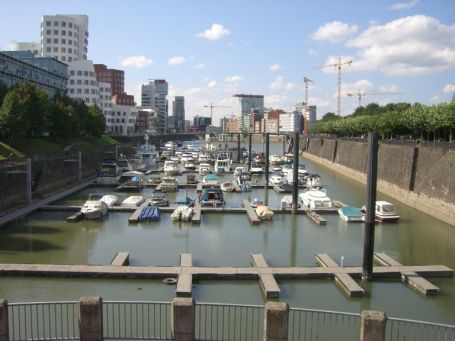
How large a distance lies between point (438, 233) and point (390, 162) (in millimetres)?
23346

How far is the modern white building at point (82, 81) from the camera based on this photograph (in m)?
120

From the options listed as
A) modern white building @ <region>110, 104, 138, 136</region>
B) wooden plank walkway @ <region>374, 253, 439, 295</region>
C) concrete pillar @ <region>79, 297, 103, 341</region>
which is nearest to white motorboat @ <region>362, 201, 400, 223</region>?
wooden plank walkway @ <region>374, 253, 439, 295</region>

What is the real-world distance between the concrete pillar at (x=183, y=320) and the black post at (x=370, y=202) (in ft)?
36.8

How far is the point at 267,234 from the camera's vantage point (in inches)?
1237

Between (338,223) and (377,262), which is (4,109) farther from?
(377,262)

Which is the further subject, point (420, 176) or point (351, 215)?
point (420, 176)

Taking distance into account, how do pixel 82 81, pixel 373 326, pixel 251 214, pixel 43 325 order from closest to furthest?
Answer: pixel 373 326 → pixel 43 325 → pixel 251 214 → pixel 82 81

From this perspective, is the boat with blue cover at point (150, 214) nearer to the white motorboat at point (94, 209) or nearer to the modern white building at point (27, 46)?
the white motorboat at point (94, 209)

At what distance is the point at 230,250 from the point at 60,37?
377 ft

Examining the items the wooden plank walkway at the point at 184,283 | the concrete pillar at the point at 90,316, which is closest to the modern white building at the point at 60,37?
the wooden plank walkway at the point at 184,283

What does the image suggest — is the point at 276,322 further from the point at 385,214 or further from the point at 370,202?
the point at 385,214

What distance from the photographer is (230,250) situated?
26.8 m

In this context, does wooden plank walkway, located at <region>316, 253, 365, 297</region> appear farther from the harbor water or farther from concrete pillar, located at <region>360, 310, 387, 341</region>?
concrete pillar, located at <region>360, 310, 387, 341</region>

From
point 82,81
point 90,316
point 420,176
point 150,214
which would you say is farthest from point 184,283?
point 82,81
